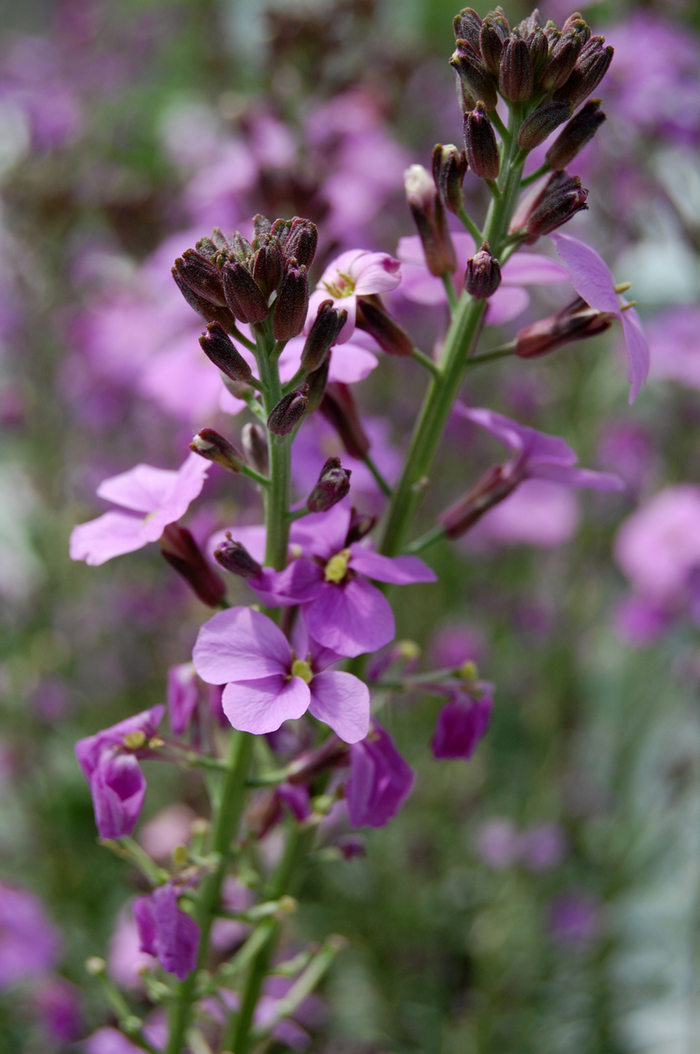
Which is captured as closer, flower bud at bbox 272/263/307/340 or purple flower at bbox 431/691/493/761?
flower bud at bbox 272/263/307/340

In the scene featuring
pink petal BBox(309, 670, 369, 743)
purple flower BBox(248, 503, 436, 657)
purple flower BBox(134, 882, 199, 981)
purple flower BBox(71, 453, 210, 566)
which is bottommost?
purple flower BBox(134, 882, 199, 981)

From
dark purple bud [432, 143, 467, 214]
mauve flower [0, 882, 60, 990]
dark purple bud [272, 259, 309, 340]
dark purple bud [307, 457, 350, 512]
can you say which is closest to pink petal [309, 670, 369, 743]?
dark purple bud [307, 457, 350, 512]

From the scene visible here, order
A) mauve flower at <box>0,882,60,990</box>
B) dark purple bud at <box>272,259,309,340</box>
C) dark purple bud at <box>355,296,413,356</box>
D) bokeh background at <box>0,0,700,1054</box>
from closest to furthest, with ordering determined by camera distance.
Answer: dark purple bud at <box>272,259,309,340</box> < dark purple bud at <box>355,296,413,356</box> < mauve flower at <box>0,882,60,990</box> < bokeh background at <box>0,0,700,1054</box>

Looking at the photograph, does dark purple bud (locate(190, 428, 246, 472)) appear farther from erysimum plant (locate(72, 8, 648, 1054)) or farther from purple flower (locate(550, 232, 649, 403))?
purple flower (locate(550, 232, 649, 403))

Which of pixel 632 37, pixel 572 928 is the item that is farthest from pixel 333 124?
pixel 572 928

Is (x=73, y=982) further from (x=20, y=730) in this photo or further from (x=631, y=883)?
(x=631, y=883)

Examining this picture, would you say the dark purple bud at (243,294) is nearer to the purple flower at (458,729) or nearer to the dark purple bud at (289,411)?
the dark purple bud at (289,411)

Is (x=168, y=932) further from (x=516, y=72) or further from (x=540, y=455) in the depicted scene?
(x=516, y=72)
